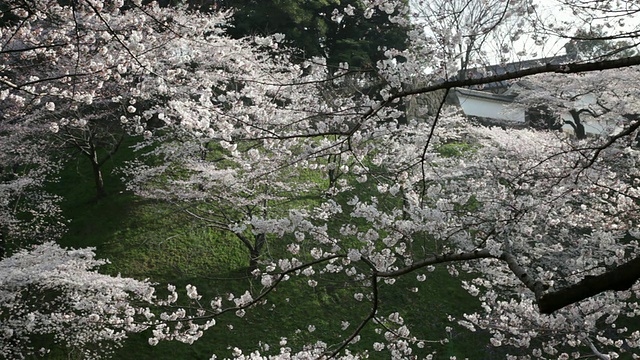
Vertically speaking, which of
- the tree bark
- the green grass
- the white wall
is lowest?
the green grass

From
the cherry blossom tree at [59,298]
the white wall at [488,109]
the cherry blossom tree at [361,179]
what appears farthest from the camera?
the white wall at [488,109]

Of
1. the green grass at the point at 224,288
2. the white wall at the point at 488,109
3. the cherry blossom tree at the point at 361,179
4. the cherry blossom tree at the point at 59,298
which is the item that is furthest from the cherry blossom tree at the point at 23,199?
the white wall at the point at 488,109

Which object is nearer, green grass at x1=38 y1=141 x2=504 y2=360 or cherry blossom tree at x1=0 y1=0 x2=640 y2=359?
cherry blossom tree at x1=0 y1=0 x2=640 y2=359

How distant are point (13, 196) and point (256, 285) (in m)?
7.02

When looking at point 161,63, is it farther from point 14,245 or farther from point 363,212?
point 363,212

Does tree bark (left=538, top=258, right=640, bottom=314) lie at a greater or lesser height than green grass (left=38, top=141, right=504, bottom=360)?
greater

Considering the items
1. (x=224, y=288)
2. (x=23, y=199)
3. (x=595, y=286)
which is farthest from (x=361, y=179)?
(x=23, y=199)

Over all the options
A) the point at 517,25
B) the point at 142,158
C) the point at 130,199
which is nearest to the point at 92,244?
the point at 130,199

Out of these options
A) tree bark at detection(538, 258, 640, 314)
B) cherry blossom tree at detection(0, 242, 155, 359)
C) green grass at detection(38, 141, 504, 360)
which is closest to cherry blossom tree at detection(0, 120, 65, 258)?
green grass at detection(38, 141, 504, 360)

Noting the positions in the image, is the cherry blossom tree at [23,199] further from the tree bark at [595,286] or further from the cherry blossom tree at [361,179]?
the tree bark at [595,286]

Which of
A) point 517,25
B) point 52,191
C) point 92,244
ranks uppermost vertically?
point 517,25

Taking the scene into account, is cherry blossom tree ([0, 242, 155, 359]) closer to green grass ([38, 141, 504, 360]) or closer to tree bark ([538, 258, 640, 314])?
green grass ([38, 141, 504, 360])

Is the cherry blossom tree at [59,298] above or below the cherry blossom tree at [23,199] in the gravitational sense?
below

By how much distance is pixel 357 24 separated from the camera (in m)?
20.4
